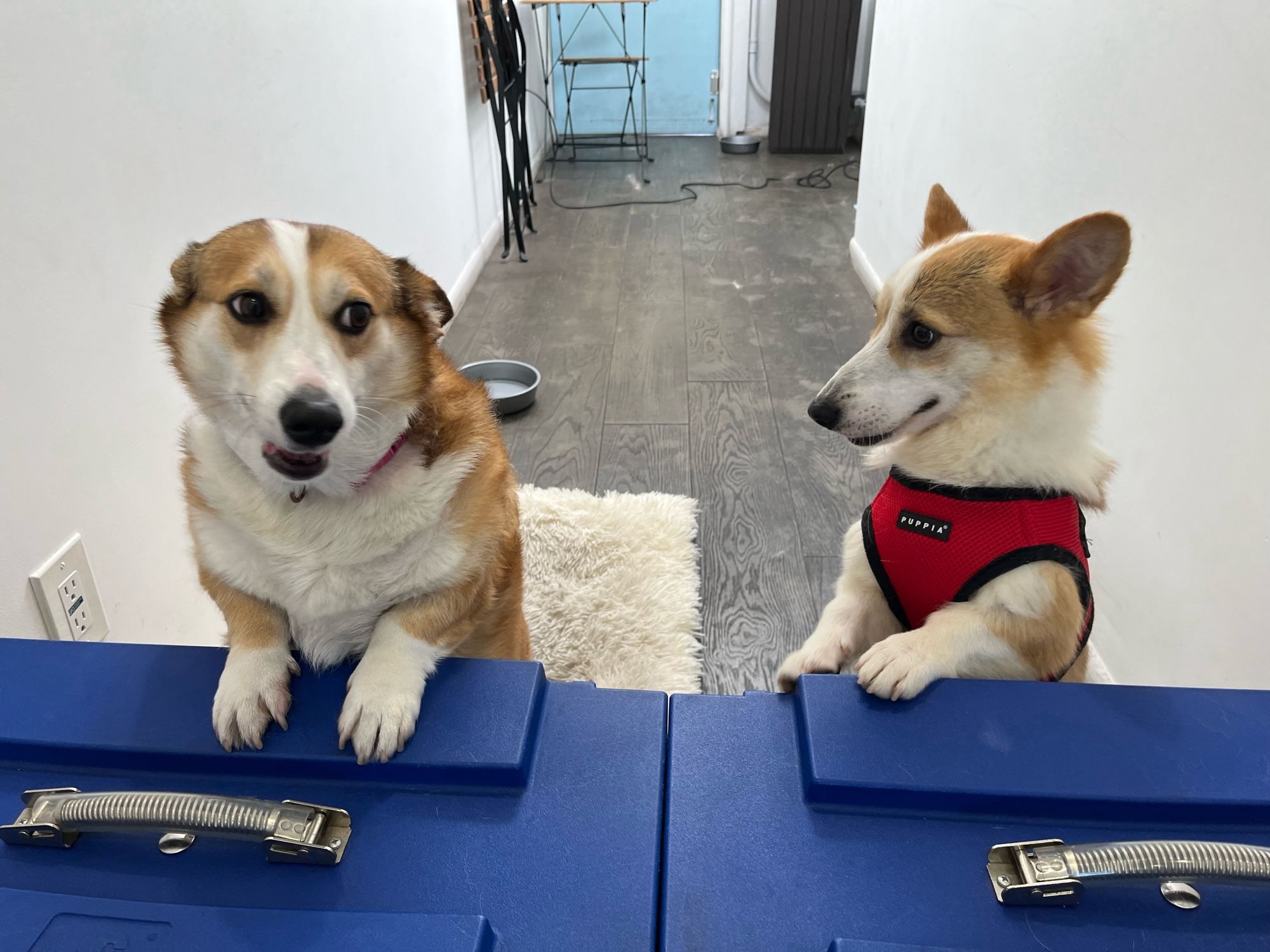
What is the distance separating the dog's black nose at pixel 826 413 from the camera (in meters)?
1.08

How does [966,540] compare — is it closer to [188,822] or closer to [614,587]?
[188,822]

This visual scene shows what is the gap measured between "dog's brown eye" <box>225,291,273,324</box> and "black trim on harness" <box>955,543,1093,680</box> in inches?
33.7

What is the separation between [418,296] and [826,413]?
557mm

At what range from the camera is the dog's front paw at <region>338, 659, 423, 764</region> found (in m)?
0.69

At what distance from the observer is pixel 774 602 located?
6.12 ft

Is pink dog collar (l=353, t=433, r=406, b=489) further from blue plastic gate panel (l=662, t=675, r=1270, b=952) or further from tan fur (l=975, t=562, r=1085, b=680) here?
tan fur (l=975, t=562, r=1085, b=680)

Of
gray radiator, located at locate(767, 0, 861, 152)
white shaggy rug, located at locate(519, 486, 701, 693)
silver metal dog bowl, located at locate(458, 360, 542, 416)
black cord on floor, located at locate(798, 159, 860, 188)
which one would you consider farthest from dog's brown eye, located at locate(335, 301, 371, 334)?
gray radiator, located at locate(767, 0, 861, 152)

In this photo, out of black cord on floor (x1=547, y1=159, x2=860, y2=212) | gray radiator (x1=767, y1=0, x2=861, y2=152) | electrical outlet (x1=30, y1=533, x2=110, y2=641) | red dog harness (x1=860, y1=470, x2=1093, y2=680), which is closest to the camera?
red dog harness (x1=860, y1=470, x2=1093, y2=680)

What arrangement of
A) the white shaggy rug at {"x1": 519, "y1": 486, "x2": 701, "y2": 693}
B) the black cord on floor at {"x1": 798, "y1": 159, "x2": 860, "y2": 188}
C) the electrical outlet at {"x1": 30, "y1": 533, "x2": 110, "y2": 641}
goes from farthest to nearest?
1. the black cord on floor at {"x1": 798, "y1": 159, "x2": 860, "y2": 188}
2. the white shaggy rug at {"x1": 519, "y1": 486, "x2": 701, "y2": 693}
3. the electrical outlet at {"x1": 30, "y1": 533, "x2": 110, "y2": 641}

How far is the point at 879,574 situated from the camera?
3.45 ft

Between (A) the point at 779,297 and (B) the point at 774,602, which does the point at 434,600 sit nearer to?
(B) the point at 774,602

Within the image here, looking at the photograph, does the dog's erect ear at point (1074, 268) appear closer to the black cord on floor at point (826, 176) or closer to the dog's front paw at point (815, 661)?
the dog's front paw at point (815, 661)

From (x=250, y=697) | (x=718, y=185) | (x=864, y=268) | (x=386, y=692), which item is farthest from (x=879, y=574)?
(x=718, y=185)

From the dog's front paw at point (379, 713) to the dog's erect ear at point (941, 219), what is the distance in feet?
3.13
